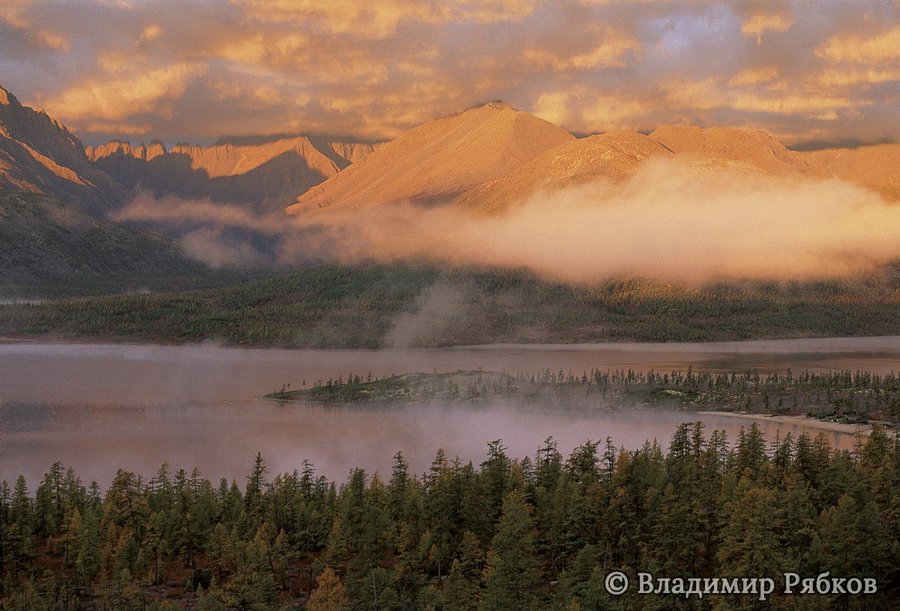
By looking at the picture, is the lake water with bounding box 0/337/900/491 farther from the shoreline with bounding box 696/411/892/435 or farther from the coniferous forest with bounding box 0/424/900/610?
the coniferous forest with bounding box 0/424/900/610

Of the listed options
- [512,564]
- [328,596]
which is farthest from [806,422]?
[328,596]

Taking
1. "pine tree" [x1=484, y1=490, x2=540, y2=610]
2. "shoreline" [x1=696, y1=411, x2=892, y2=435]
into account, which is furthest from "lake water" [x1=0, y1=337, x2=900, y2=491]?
"pine tree" [x1=484, y1=490, x2=540, y2=610]

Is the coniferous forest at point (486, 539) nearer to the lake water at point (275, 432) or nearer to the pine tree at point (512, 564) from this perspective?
the pine tree at point (512, 564)

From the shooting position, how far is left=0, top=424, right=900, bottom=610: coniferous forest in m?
66.1

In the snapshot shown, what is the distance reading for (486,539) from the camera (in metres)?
81.4

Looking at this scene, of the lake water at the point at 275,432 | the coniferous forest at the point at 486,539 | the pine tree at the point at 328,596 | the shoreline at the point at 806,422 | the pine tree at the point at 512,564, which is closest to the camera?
the pine tree at the point at 512,564

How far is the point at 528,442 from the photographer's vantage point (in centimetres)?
14462

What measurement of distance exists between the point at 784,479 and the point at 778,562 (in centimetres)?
2031

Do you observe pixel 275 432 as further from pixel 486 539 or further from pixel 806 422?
pixel 806 422

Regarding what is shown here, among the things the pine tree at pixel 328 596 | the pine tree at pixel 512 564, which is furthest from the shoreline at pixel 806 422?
the pine tree at pixel 328 596

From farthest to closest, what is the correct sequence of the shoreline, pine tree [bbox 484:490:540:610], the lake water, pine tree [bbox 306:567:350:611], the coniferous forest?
the shoreline, the lake water, pine tree [bbox 306:567:350:611], the coniferous forest, pine tree [bbox 484:490:540:610]

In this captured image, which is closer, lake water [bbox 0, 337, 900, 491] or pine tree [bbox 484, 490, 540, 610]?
pine tree [bbox 484, 490, 540, 610]

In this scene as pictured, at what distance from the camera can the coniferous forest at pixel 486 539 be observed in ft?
217

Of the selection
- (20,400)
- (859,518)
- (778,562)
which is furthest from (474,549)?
(20,400)
